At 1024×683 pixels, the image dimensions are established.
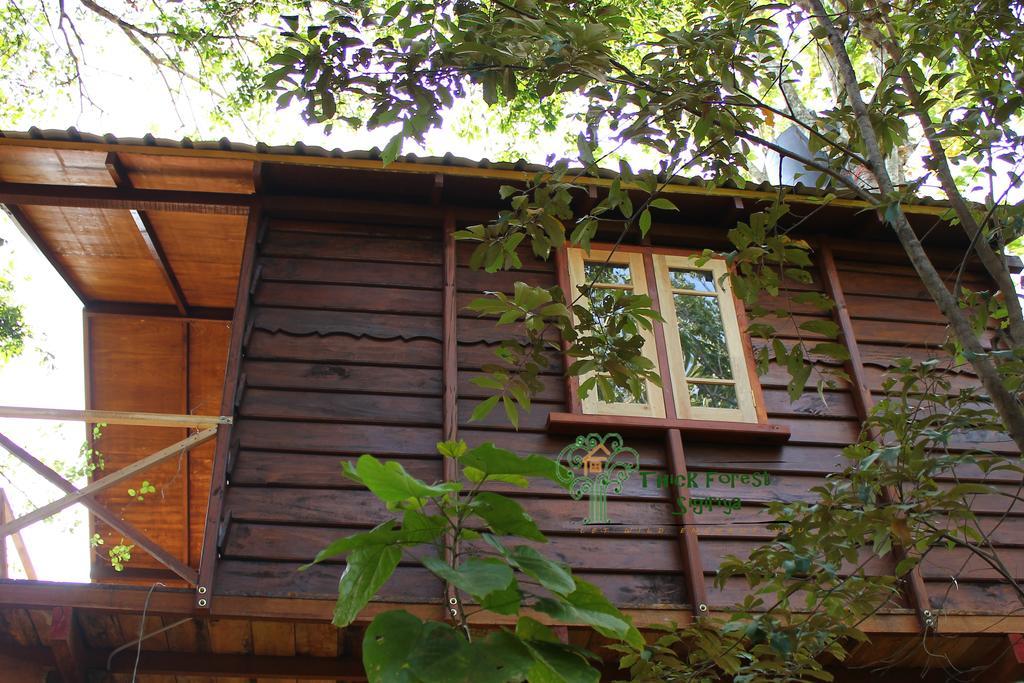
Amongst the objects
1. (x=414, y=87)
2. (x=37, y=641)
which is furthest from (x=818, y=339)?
(x=37, y=641)

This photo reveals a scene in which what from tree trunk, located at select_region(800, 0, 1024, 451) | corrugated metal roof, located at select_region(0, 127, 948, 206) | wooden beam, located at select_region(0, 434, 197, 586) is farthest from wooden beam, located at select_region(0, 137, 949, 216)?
tree trunk, located at select_region(800, 0, 1024, 451)

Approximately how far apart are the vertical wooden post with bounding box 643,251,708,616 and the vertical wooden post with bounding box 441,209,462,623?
121 cm

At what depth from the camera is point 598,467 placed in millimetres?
5184

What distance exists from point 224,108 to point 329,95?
10.3m

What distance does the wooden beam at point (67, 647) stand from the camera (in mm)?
4465

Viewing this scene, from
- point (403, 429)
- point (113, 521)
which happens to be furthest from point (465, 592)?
point (403, 429)

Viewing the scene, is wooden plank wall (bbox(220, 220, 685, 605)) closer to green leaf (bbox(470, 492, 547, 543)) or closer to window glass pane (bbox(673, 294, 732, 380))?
window glass pane (bbox(673, 294, 732, 380))

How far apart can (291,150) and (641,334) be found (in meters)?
2.36

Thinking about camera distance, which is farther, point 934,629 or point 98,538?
point 98,538

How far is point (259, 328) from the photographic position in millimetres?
5500

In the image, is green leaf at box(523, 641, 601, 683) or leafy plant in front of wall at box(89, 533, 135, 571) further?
leafy plant in front of wall at box(89, 533, 135, 571)

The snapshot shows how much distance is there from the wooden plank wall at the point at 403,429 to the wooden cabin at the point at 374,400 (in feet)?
0.04

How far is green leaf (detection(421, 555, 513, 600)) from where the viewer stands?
1.19 m

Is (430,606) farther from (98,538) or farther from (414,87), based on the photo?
(98,538)
